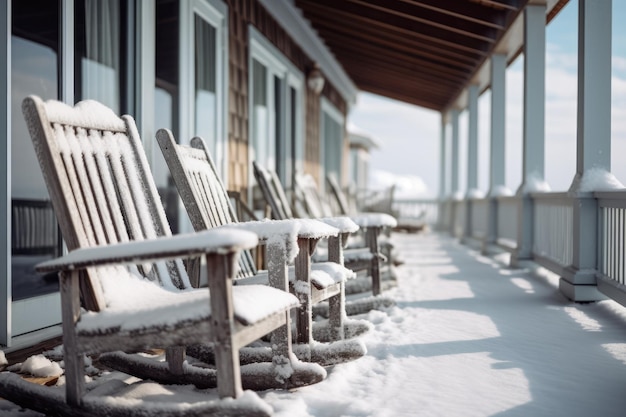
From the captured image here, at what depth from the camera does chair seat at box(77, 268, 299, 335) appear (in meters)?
1.49

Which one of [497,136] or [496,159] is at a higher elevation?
[497,136]

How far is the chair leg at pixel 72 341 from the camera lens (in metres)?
1.56

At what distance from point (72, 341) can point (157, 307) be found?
0.25 meters

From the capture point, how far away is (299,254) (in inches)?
86.4

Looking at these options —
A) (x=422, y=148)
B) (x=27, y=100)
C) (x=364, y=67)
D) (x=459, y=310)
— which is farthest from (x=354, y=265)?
(x=422, y=148)

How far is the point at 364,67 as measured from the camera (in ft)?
33.6

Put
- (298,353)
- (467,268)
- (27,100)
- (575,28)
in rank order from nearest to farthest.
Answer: (27,100), (298,353), (575,28), (467,268)

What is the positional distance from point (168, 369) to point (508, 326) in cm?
193

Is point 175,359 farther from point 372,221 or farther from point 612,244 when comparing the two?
point 612,244

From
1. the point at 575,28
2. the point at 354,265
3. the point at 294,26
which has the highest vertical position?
the point at 294,26

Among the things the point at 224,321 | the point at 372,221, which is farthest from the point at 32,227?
the point at 224,321

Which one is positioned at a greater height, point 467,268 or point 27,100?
point 27,100

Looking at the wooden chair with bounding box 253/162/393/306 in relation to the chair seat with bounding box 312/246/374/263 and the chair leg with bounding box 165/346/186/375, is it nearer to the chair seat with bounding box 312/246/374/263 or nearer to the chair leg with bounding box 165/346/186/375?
the chair seat with bounding box 312/246/374/263

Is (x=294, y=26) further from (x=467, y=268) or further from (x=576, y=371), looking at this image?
(x=576, y=371)
